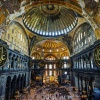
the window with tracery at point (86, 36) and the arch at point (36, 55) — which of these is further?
the arch at point (36, 55)

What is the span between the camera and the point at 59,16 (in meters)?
31.8

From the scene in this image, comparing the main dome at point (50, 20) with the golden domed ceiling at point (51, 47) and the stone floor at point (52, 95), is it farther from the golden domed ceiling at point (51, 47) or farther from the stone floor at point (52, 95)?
the stone floor at point (52, 95)

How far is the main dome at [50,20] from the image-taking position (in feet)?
94.5

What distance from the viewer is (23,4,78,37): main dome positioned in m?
28.8

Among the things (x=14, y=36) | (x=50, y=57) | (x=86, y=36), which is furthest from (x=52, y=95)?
(x=50, y=57)

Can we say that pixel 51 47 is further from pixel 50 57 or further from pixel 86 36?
pixel 86 36

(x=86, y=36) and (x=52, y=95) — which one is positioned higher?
(x=86, y=36)

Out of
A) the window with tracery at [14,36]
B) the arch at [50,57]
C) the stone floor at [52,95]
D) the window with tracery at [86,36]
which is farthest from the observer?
the arch at [50,57]

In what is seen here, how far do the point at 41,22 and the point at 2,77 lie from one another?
21100 millimetres

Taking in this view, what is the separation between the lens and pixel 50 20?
110ft

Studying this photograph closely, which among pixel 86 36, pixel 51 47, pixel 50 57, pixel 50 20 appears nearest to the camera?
pixel 86 36

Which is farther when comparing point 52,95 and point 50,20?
point 50,20

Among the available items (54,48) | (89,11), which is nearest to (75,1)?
(89,11)

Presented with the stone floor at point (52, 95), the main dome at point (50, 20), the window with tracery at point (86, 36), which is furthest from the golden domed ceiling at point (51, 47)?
the stone floor at point (52, 95)
